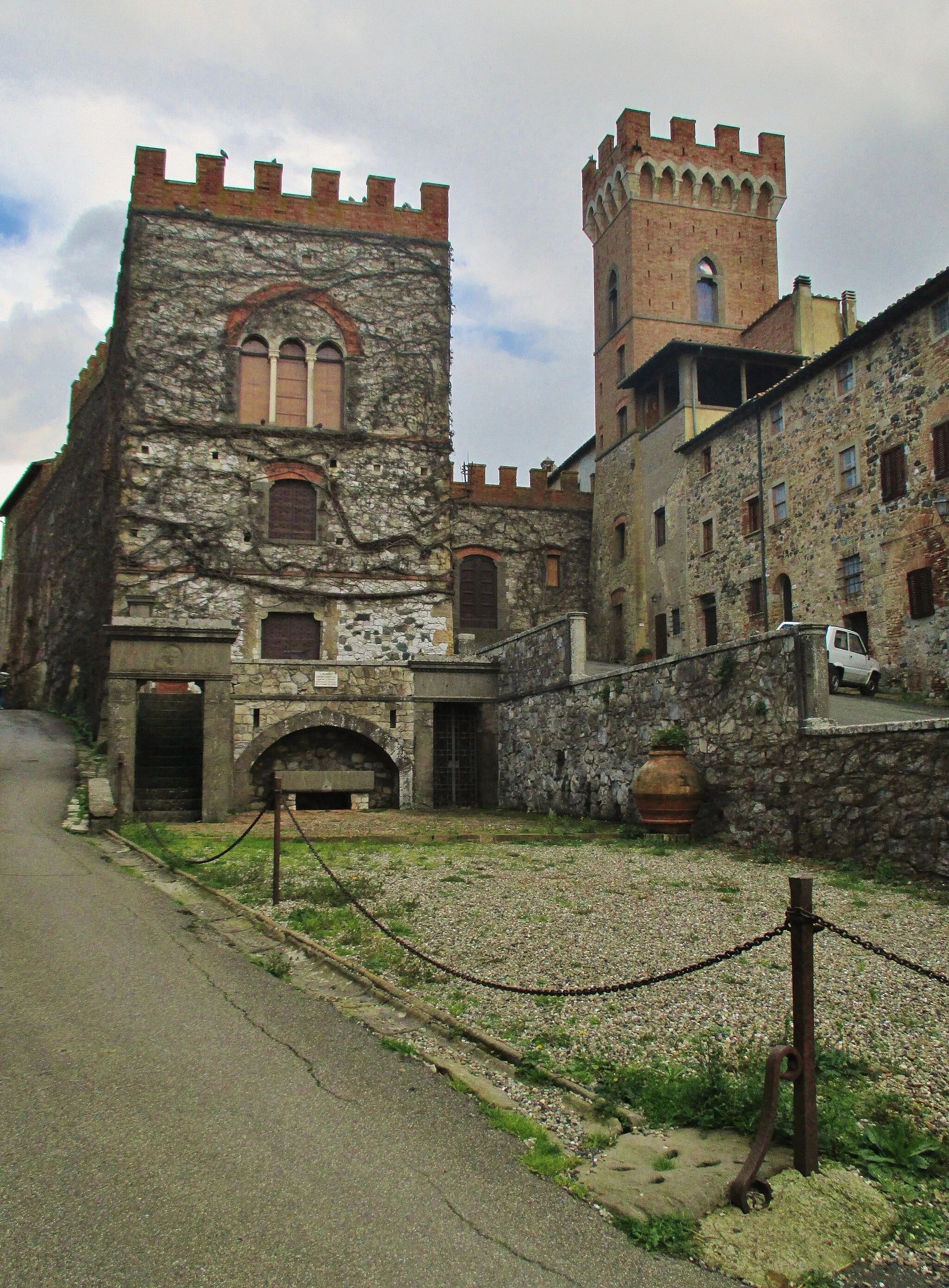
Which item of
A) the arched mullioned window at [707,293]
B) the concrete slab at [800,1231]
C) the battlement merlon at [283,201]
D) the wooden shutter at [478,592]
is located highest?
the arched mullioned window at [707,293]

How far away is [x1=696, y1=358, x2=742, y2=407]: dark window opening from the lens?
3189 cm

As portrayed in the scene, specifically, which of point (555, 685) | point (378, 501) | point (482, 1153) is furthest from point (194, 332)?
point (482, 1153)

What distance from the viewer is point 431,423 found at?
23.6 m

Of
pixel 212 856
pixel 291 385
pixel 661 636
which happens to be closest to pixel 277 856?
pixel 212 856

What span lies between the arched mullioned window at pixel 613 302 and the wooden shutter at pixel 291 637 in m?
20.2

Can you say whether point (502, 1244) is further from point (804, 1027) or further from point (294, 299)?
point (294, 299)

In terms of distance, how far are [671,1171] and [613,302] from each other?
3699cm

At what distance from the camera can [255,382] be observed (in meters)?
23.0

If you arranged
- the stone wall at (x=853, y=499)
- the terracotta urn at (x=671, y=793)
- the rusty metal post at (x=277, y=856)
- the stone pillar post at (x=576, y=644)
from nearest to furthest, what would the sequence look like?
the rusty metal post at (x=277, y=856), the terracotta urn at (x=671, y=793), the stone pillar post at (x=576, y=644), the stone wall at (x=853, y=499)

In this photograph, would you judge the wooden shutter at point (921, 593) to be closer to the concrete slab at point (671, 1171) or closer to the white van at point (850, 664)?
the white van at point (850, 664)

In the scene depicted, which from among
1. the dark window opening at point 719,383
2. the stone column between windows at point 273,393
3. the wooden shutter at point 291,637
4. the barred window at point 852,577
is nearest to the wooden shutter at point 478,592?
the dark window opening at point 719,383

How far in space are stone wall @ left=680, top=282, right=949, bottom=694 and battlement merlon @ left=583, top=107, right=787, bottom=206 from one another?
13427mm

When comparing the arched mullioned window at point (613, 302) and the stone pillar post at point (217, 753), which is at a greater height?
the arched mullioned window at point (613, 302)

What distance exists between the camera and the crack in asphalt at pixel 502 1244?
2703mm
